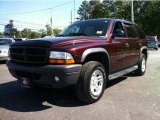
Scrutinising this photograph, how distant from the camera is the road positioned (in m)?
4.42

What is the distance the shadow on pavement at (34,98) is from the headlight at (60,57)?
969mm

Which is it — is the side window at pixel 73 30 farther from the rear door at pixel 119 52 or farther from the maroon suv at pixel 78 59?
the rear door at pixel 119 52

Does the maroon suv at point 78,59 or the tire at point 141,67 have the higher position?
the maroon suv at point 78,59

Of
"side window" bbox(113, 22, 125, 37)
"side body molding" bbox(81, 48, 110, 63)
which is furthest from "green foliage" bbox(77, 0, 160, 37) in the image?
"side body molding" bbox(81, 48, 110, 63)

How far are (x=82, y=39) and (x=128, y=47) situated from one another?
208 centimetres

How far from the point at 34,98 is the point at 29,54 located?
1139 millimetres

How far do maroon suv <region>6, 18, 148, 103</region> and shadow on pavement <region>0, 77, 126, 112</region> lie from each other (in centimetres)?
43

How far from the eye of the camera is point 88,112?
4609 mm

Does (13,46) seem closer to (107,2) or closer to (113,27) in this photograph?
(113,27)

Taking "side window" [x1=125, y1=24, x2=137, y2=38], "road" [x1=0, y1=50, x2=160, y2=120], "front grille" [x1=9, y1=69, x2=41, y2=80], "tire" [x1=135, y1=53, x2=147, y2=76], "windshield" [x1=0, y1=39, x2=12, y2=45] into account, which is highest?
"side window" [x1=125, y1=24, x2=137, y2=38]

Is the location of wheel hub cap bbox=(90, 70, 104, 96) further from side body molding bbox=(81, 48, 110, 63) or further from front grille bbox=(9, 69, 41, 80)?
front grille bbox=(9, 69, 41, 80)

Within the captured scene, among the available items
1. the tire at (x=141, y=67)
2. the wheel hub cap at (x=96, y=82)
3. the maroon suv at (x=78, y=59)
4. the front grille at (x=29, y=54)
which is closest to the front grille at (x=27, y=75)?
the maroon suv at (x=78, y=59)

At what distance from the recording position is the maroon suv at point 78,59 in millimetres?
4602

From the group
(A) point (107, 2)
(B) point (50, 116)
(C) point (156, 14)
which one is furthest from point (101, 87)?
(A) point (107, 2)
